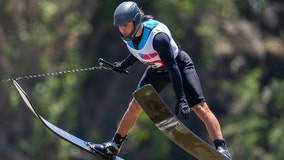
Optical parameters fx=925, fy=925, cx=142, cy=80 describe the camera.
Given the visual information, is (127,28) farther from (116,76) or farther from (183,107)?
(116,76)

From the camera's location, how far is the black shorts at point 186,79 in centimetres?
923

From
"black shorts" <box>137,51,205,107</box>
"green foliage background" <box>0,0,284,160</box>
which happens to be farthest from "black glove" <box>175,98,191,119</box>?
"green foliage background" <box>0,0,284,160</box>

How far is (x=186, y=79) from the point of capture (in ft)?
30.4

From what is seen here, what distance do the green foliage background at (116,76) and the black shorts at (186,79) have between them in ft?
37.3

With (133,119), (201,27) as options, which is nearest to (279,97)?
(201,27)

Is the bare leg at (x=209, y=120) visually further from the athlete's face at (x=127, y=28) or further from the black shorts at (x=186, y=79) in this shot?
the athlete's face at (x=127, y=28)

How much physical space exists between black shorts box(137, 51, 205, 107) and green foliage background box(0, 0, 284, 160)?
11.4 meters

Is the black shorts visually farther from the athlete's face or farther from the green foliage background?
the green foliage background

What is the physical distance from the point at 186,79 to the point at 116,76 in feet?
49.1

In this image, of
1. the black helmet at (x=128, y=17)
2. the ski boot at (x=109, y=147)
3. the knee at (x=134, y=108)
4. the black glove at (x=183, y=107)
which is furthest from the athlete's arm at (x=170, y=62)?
the ski boot at (x=109, y=147)

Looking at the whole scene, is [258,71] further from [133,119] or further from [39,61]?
[133,119]

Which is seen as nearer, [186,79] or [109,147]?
[186,79]

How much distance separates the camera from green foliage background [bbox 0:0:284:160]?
22.0 meters

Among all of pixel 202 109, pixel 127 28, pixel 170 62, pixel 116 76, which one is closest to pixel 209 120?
pixel 202 109
